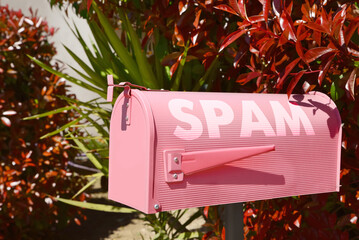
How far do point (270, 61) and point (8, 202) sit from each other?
204 centimetres

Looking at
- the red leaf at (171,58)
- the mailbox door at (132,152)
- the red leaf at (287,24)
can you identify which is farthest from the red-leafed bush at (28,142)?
the red leaf at (287,24)

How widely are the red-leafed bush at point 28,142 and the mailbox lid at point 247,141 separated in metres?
2.00

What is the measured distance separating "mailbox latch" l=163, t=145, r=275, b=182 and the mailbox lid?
0.04ft

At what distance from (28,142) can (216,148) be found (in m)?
2.32

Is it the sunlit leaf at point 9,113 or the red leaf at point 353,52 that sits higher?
the red leaf at point 353,52

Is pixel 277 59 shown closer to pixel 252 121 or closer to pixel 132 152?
pixel 252 121

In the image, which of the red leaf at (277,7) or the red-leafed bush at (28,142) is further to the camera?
the red-leafed bush at (28,142)

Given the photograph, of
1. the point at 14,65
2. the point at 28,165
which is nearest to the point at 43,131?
the point at 28,165

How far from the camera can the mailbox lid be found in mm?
1143

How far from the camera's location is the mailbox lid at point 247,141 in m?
1.14

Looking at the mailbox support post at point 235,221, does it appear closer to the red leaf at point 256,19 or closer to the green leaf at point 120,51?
the red leaf at point 256,19

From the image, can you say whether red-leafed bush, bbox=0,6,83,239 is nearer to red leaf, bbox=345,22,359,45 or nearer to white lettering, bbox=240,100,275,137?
white lettering, bbox=240,100,275,137

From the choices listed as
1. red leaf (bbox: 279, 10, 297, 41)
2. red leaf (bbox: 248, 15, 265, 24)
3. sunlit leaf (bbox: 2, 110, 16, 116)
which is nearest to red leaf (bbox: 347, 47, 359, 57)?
red leaf (bbox: 279, 10, 297, 41)

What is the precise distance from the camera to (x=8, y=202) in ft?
9.37
